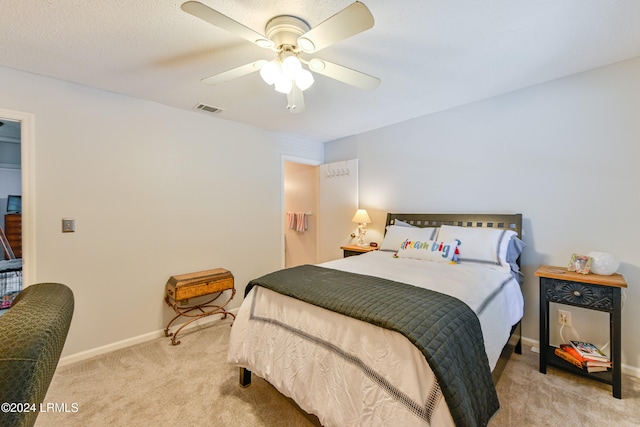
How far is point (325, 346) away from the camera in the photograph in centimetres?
140

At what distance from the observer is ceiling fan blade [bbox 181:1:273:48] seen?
45.2 inches

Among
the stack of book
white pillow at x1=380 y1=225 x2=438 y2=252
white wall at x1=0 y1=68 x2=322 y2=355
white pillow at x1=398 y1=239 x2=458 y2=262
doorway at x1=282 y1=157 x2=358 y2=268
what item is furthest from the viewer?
doorway at x1=282 y1=157 x2=358 y2=268

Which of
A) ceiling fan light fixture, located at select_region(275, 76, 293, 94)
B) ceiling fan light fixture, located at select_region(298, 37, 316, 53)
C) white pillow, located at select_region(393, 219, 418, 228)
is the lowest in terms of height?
white pillow, located at select_region(393, 219, 418, 228)

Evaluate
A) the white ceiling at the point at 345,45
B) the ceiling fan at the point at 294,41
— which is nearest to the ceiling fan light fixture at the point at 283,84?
the ceiling fan at the point at 294,41

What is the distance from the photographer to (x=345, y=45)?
6.04ft

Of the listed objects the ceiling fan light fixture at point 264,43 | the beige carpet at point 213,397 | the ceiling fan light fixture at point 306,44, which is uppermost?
the ceiling fan light fixture at point 264,43

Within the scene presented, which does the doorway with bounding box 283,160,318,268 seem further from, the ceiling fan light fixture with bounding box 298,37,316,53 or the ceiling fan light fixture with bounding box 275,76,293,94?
the ceiling fan light fixture with bounding box 298,37,316,53

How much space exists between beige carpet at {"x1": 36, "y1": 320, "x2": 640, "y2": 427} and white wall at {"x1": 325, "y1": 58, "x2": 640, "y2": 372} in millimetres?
609

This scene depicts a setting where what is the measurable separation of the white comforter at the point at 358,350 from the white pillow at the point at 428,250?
0.24 m

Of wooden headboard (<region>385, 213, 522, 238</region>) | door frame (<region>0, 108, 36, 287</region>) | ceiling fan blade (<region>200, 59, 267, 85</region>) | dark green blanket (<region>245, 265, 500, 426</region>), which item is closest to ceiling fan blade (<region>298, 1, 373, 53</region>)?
ceiling fan blade (<region>200, 59, 267, 85</region>)

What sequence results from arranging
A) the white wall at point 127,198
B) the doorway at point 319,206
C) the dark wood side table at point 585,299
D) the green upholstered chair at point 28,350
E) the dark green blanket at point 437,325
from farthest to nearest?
1. the doorway at point 319,206
2. the white wall at point 127,198
3. the dark wood side table at point 585,299
4. the dark green blanket at point 437,325
5. the green upholstered chair at point 28,350

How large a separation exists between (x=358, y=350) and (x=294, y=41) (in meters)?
1.78

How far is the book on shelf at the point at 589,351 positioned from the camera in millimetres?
1951

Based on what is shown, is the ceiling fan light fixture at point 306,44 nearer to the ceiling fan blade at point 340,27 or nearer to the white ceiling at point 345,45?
the ceiling fan blade at point 340,27
